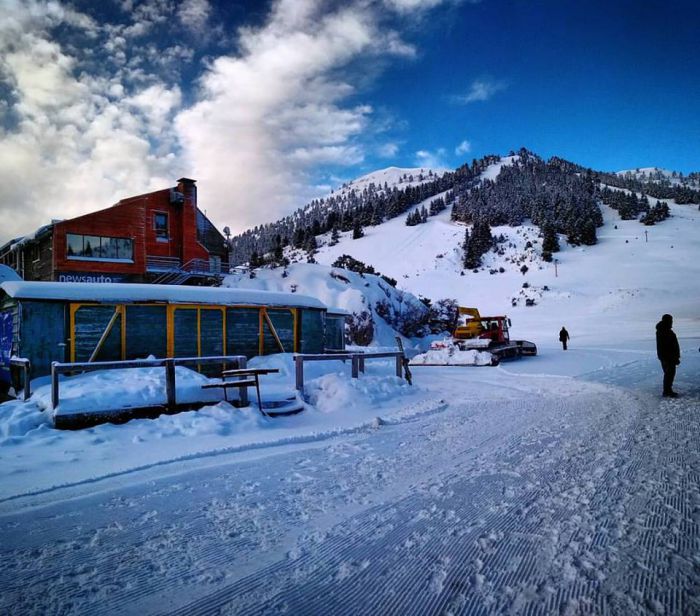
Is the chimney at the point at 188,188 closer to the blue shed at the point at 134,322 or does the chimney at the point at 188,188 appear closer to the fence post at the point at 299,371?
the blue shed at the point at 134,322

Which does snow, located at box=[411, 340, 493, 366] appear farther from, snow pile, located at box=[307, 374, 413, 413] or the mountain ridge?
the mountain ridge

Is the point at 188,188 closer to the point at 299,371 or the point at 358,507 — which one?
the point at 299,371

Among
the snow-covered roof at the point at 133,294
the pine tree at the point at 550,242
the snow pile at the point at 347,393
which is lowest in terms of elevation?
the snow pile at the point at 347,393

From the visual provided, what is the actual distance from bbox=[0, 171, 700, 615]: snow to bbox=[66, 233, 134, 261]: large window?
22.2m

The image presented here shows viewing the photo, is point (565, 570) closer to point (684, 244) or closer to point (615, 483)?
point (615, 483)

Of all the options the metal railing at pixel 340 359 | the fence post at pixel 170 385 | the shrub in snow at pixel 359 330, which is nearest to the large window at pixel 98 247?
the shrub in snow at pixel 359 330

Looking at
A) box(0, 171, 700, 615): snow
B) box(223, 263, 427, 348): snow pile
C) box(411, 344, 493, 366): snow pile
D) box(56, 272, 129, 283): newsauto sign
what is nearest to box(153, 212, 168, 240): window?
box(56, 272, 129, 283): newsauto sign

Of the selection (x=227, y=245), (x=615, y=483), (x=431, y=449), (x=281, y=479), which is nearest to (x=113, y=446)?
(x=281, y=479)

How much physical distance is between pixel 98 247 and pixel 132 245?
212 cm

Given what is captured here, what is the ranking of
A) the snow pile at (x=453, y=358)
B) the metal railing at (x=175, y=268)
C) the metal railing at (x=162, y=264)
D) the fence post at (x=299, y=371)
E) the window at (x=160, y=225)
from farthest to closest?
the window at (x=160, y=225)
the metal railing at (x=175, y=268)
the metal railing at (x=162, y=264)
the snow pile at (x=453, y=358)
the fence post at (x=299, y=371)

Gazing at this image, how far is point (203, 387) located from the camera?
820 cm

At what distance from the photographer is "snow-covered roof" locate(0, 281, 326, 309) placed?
1120 centimetres

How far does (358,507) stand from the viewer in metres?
4.02

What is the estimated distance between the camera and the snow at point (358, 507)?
2.73 meters
